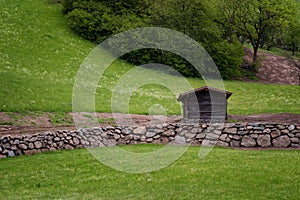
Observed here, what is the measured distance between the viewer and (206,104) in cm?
2933

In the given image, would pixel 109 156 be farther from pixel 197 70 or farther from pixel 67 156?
pixel 197 70

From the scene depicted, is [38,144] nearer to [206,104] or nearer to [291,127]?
[206,104]

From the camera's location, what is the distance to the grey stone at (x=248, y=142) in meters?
22.2

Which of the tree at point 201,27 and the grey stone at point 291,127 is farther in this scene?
the tree at point 201,27

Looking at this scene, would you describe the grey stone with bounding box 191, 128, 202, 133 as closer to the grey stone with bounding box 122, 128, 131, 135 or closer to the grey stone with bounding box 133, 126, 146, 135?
the grey stone with bounding box 133, 126, 146, 135

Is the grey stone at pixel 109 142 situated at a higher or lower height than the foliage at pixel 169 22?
lower

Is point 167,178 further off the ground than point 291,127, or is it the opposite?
point 291,127

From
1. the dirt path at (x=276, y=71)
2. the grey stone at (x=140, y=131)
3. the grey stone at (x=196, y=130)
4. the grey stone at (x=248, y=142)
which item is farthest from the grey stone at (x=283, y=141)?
the dirt path at (x=276, y=71)

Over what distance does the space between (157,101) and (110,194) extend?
2323 centimetres

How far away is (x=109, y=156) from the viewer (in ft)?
64.5

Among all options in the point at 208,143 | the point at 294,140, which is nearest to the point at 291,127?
the point at 294,140

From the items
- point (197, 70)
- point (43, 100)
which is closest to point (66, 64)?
point (43, 100)

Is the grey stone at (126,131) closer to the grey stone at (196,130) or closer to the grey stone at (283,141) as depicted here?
the grey stone at (196,130)

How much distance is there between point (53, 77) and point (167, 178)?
87.4 feet
